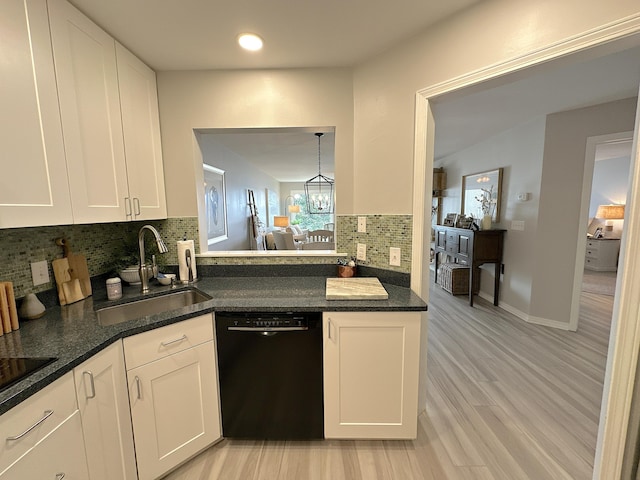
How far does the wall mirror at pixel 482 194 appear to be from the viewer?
3764 millimetres

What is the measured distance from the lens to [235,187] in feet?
15.9

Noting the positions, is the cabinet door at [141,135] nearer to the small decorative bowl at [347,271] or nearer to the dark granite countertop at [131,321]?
the dark granite countertop at [131,321]

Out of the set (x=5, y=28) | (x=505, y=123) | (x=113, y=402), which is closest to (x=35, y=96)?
(x=5, y=28)

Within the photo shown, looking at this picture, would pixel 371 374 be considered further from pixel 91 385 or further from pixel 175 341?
pixel 91 385

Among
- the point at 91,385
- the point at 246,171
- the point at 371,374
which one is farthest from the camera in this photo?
the point at 246,171

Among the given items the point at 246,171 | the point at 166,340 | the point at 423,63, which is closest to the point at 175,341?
the point at 166,340

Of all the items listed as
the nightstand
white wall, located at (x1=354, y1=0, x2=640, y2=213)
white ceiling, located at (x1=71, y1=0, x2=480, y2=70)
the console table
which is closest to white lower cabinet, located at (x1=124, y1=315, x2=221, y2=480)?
white wall, located at (x1=354, y1=0, x2=640, y2=213)

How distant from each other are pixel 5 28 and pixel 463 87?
6.48ft

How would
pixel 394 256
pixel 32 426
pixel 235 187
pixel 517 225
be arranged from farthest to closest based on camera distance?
pixel 235 187 < pixel 517 225 < pixel 394 256 < pixel 32 426

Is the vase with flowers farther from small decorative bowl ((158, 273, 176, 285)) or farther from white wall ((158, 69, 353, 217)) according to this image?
small decorative bowl ((158, 273, 176, 285))

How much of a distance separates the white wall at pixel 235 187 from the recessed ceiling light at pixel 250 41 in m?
1.93

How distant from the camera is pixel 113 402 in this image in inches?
46.1

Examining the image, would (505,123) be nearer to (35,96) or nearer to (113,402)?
(35,96)

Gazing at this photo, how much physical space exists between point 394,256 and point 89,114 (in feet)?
6.11
